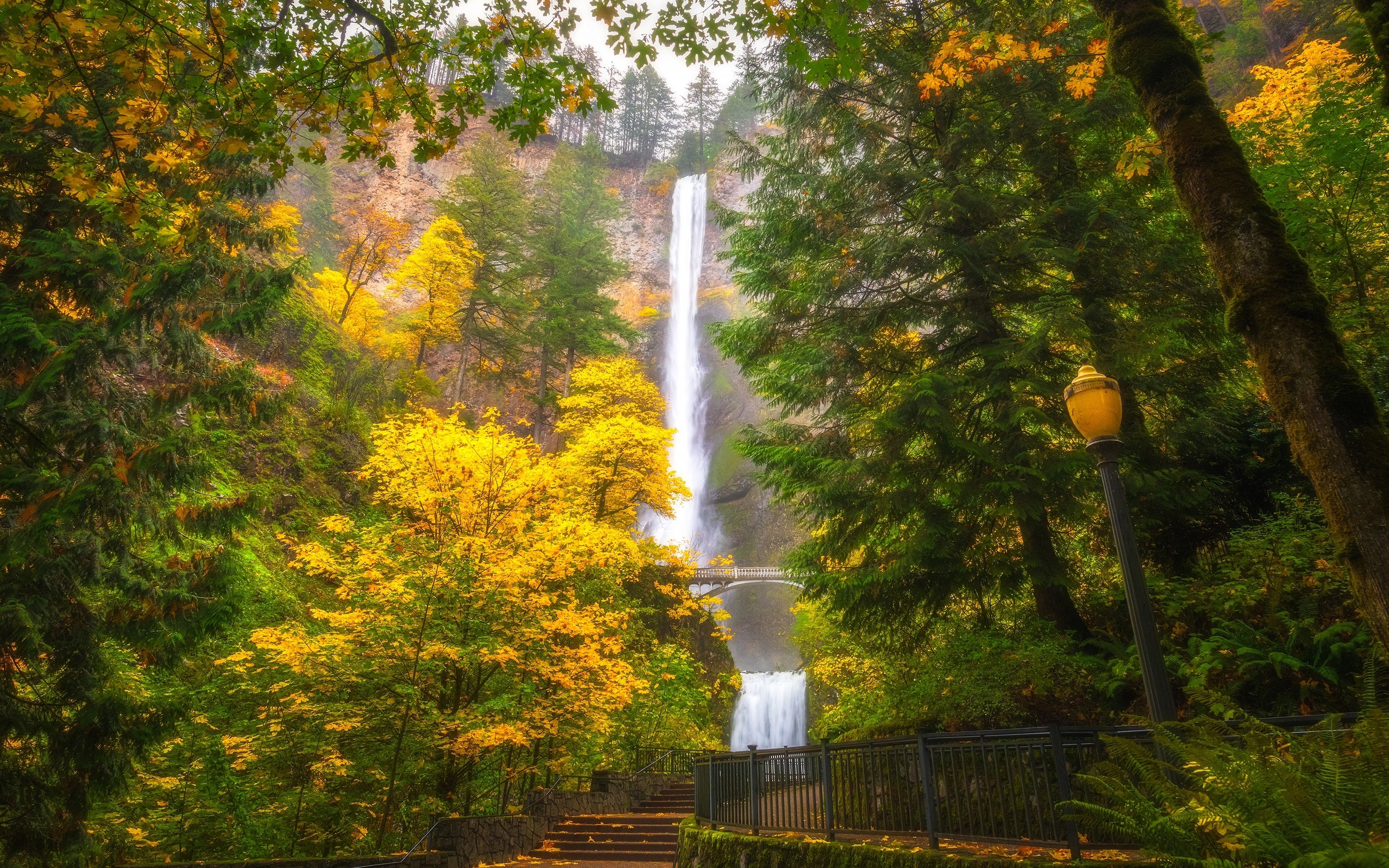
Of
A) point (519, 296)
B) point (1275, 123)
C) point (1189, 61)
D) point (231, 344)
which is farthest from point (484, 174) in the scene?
point (1189, 61)

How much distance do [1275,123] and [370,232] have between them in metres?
36.9

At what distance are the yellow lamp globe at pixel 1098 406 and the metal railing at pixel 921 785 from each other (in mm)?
1971

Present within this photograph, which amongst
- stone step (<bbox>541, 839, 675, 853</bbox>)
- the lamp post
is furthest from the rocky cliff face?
the lamp post

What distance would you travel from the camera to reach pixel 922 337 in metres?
11.4

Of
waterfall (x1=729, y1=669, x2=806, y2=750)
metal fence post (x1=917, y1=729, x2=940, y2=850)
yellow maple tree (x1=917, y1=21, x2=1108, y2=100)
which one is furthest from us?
waterfall (x1=729, y1=669, x2=806, y2=750)

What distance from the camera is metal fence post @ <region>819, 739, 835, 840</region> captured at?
6.19m

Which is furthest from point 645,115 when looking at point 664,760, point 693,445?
point 664,760

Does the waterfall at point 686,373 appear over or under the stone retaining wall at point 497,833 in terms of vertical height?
over

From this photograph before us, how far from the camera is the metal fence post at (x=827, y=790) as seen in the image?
6.19 m

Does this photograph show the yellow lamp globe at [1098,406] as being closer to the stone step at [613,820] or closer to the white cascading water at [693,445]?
the stone step at [613,820]

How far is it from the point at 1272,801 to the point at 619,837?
12005mm

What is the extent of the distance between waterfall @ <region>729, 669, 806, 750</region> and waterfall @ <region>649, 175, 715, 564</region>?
699 centimetres

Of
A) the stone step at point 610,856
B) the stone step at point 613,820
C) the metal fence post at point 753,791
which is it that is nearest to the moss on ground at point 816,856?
the metal fence post at point 753,791

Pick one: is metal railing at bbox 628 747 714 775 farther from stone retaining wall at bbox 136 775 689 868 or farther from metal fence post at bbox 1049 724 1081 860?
metal fence post at bbox 1049 724 1081 860
